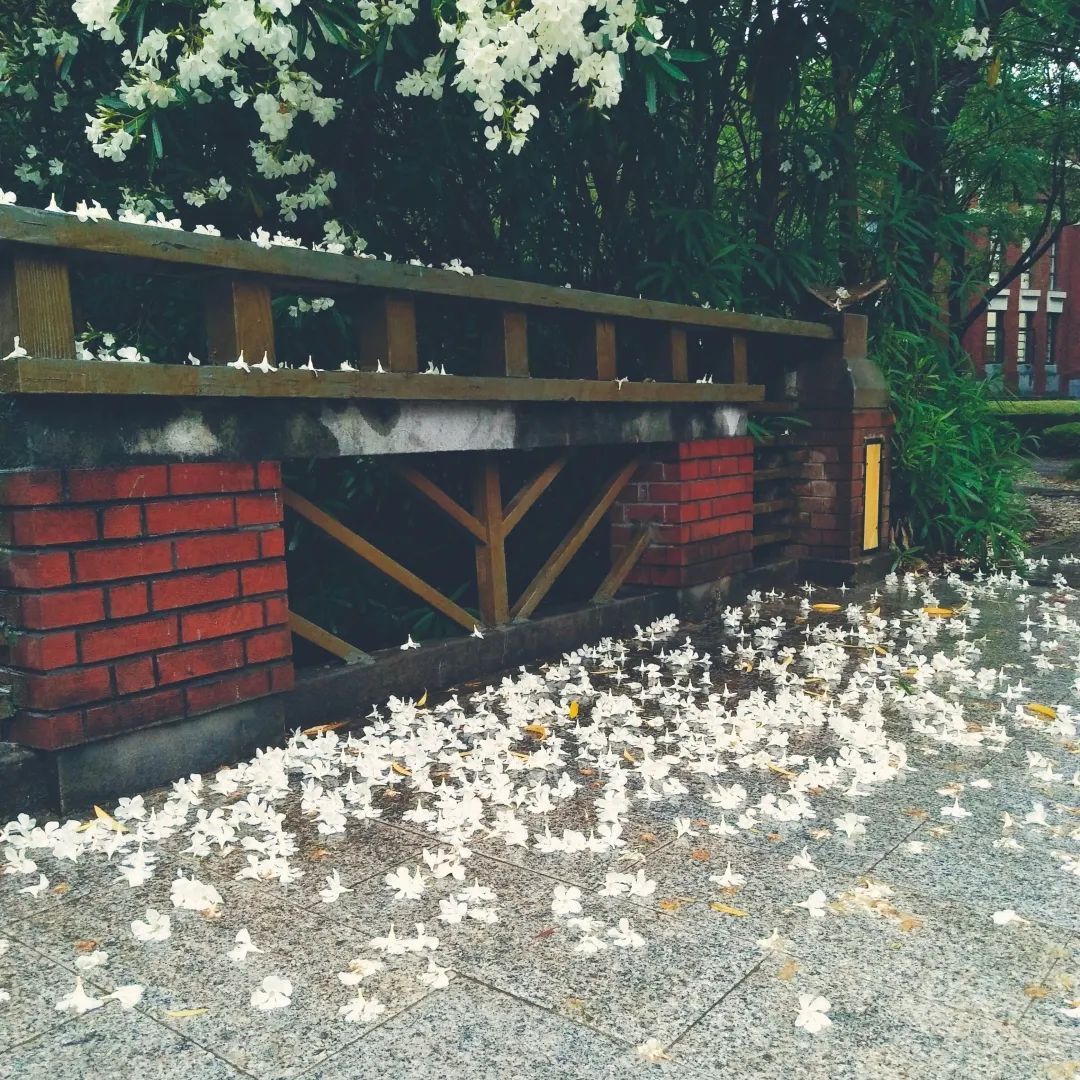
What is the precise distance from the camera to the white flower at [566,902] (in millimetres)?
2453

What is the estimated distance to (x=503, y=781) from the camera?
3.24 metres

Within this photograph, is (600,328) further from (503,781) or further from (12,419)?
(12,419)

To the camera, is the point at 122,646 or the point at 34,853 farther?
the point at 122,646

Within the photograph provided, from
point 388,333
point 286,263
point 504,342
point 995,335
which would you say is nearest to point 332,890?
point 286,263

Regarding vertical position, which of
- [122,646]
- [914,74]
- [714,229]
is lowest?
[122,646]

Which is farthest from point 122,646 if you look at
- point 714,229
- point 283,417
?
point 714,229

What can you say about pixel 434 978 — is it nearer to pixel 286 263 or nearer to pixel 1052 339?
pixel 286 263

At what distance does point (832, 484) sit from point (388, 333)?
3788 mm

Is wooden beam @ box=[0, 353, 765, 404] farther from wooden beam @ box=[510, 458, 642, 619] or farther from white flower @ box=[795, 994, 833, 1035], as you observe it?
white flower @ box=[795, 994, 833, 1035]

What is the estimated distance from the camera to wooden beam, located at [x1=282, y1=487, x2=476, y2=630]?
3.86 meters

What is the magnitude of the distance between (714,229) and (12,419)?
4017 millimetres

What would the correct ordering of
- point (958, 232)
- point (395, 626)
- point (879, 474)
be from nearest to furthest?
point (395, 626) < point (879, 474) < point (958, 232)

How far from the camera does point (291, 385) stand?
343cm

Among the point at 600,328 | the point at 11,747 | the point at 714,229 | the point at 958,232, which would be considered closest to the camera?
the point at 11,747
